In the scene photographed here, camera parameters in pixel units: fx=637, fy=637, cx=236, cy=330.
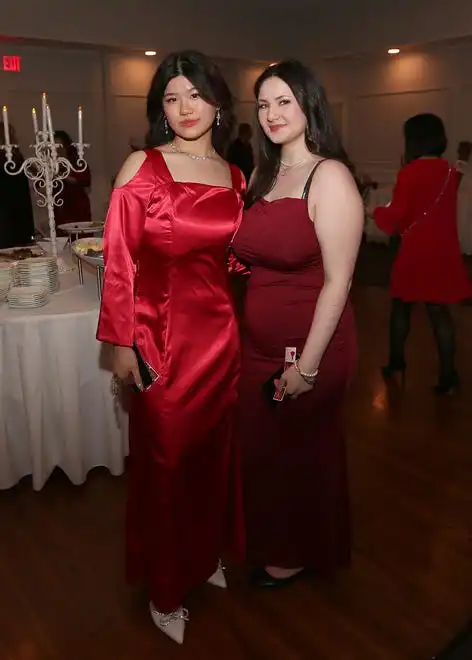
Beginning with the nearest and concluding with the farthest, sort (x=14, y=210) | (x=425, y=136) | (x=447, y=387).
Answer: (x=425, y=136)
(x=447, y=387)
(x=14, y=210)

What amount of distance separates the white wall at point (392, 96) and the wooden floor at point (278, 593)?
6.52 meters

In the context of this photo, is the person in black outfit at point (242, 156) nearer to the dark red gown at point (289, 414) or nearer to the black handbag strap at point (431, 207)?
the black handbag strap at point (431, 207)

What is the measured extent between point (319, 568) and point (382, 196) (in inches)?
297

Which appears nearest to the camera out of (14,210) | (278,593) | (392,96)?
(278,593)

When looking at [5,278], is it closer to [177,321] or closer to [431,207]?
[177,321]

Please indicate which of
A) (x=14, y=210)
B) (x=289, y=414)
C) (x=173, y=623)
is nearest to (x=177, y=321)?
(x=289, y=414)

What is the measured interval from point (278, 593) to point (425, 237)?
7.39ft

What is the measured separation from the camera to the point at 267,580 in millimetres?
2076

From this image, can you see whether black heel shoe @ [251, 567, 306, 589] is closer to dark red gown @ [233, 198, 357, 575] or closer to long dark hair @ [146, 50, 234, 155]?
dark red gown @ [233, 198, 357, 575]

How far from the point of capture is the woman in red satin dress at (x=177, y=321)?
163cm

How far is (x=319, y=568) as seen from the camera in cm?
203

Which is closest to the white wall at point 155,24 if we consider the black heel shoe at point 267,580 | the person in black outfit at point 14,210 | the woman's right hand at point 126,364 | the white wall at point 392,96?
the white wall at point 392,96

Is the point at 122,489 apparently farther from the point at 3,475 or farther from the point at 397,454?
the point at 397,454

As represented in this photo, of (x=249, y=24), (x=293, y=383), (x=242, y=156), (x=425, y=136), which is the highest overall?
(x=249, y=24)
